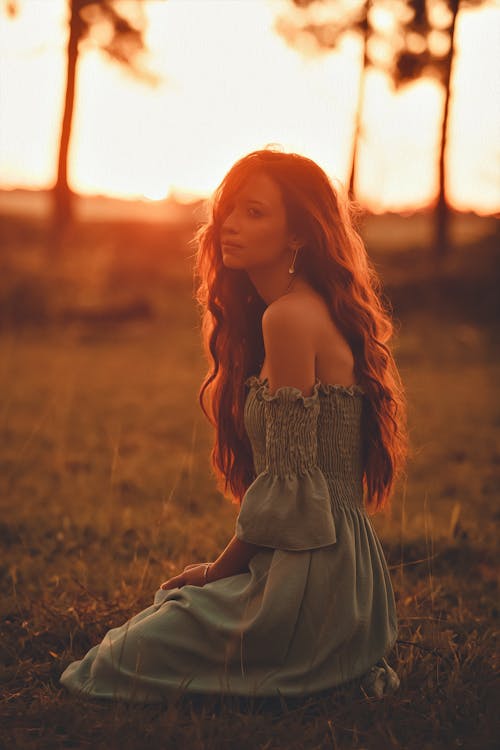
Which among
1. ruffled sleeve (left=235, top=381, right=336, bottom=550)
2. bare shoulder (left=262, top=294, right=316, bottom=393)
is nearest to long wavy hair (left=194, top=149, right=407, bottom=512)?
bare shoulder (left=262, top=294, right=316, bottom=393)

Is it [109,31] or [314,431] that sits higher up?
[109,31]

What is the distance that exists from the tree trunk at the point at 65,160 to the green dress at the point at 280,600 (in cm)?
1587

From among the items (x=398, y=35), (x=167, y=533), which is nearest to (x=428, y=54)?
(x=398, y=35)

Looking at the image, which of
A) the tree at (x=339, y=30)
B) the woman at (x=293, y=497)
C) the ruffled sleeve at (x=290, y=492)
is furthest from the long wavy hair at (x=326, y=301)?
the tree at (x=339, y=30)

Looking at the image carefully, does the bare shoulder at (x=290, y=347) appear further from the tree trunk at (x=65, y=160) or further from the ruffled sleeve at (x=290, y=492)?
the tree trunk at (x=65, y=160)

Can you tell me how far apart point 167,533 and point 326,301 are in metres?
2.35

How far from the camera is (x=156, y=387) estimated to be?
10.6 meters

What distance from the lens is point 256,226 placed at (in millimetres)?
2953

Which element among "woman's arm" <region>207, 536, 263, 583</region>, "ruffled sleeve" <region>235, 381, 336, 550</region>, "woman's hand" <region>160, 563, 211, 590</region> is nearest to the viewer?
"ruffled sleeve" <region>235, 381, 336, 550</region>

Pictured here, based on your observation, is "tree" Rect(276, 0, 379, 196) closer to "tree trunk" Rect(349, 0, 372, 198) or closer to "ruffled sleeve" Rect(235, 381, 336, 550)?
"tree trunk" Rect(349, 0, 372, 198)

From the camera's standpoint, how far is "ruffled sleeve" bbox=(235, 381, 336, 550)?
2.76 metres

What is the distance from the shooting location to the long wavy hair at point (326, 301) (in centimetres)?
299

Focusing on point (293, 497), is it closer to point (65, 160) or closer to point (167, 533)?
point (167, 533)

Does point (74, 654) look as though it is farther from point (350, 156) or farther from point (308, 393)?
point (350, 156)
